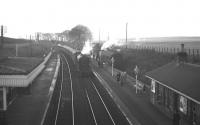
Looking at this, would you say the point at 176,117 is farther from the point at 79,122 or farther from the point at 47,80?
the point at 47,80

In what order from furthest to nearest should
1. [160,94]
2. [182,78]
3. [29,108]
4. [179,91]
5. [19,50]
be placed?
[19,50], [29,108], [160,94], [182,78], [179,91]

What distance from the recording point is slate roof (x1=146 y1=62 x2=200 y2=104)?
16475mm

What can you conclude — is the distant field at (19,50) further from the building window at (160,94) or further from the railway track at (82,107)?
the building window at (160,94)

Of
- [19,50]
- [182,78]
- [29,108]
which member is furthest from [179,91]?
[19,50]

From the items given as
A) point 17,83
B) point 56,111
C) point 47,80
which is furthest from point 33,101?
point 47,80

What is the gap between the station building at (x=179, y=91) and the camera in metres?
16.4

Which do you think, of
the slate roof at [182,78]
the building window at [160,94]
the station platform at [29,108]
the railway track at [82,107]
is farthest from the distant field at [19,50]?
the building window at [160,94]

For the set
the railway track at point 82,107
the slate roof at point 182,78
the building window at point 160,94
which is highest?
the slate roof at point 182,78

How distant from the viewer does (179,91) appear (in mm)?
17375

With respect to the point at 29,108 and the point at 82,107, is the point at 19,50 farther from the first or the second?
the point at 82,107

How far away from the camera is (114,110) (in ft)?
73.1

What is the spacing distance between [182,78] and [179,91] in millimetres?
2385

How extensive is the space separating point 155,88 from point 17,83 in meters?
10.3

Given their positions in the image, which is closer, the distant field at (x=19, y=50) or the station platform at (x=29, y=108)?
Answer: the station platform at (x=29, y=108)
